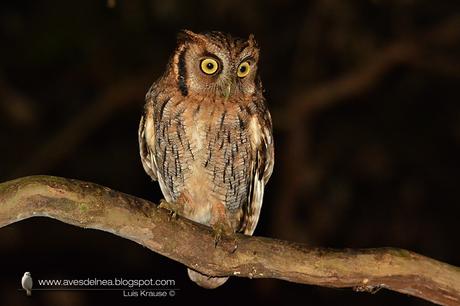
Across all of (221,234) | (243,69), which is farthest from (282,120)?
(221,234)

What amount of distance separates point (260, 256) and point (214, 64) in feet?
3.28

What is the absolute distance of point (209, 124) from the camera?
11.5ft

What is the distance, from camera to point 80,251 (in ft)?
20.3

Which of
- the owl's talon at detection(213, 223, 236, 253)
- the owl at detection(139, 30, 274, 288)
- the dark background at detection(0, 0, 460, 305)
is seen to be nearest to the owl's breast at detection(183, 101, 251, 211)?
the owl at detection(139, 30, 274, 288)

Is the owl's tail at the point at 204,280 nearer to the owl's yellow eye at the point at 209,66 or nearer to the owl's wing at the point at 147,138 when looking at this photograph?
the owl's wing at the point at 147,138

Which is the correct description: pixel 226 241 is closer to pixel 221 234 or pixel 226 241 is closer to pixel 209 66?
pixel 221 234

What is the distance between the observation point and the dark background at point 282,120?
555 centimetres

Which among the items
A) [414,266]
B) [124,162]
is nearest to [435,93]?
[124,162]

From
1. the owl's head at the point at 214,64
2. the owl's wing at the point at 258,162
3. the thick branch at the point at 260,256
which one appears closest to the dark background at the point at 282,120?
the owl's head at the point at 214,64

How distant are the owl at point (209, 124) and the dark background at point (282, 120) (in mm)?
1649

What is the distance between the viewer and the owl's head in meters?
3.46

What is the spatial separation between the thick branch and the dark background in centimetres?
254

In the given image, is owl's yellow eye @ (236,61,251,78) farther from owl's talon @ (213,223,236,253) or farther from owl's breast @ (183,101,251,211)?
owl's talon @ (213,223,236,253)

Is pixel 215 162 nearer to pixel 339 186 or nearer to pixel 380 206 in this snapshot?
pixel 339 186
